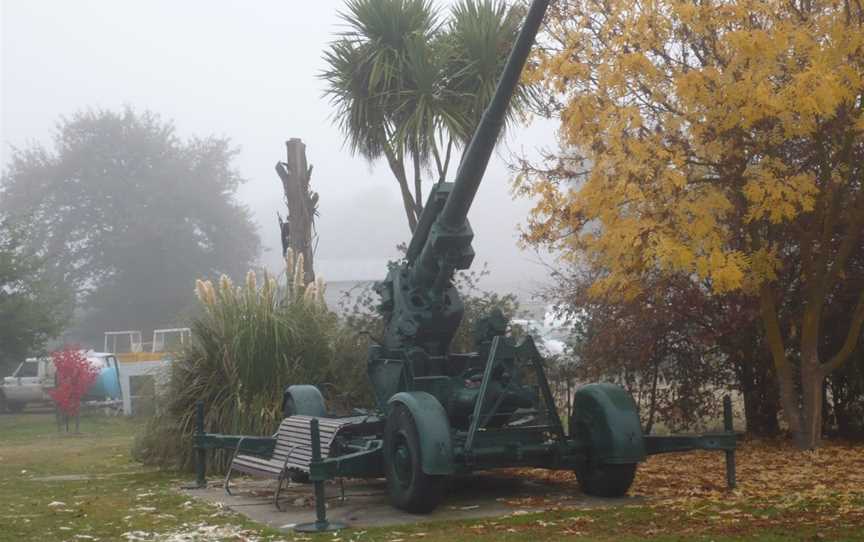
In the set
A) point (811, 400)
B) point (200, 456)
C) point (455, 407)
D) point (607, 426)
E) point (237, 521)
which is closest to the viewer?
point (237, 521)

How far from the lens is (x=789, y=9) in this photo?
41.4 feet

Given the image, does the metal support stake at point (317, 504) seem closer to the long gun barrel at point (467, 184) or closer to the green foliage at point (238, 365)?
the long gun barrel at point (467, 184)

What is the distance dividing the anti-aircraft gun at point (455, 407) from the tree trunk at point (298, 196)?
677cm

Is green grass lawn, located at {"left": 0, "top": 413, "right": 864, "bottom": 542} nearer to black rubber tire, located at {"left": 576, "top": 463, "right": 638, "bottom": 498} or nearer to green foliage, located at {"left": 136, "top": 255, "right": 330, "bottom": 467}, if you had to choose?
black rubber tire, located at {"left": 576, "top": 463, "right": 638, "bottom": 498}

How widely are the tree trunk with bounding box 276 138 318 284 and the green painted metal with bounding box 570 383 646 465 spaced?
8.31 metres

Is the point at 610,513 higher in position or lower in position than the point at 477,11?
lower

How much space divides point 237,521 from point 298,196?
29.5 feet

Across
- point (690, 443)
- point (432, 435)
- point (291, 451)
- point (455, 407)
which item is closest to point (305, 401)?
point (291, 451)

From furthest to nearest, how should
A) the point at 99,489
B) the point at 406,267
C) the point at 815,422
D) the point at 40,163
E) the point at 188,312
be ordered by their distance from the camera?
the point at 40,163 < the point at 188,312 < the point at 815,422 < the point at 99,489 < the point at 406,267

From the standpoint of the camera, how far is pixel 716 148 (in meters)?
12.3

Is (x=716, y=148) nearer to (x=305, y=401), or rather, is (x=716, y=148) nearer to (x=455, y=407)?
(x=455, y=407)

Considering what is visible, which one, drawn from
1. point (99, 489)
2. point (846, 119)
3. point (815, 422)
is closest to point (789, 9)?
point (846, 119)

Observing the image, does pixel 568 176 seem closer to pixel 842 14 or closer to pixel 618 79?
pixel 618 79

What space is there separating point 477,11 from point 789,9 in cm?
598
